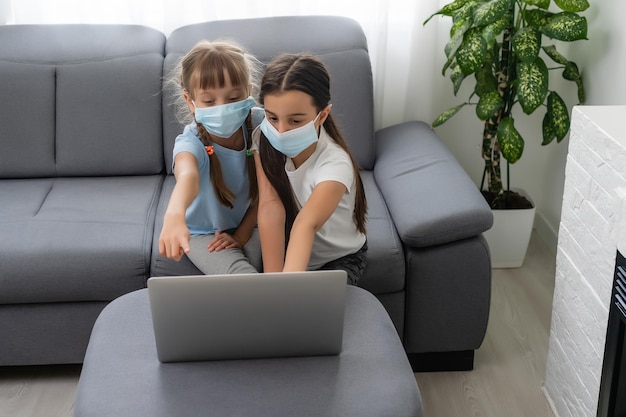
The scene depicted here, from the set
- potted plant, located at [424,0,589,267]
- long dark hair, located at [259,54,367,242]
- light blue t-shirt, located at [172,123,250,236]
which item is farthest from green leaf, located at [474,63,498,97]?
light blue t-shirt, located at [172,123,250,236]

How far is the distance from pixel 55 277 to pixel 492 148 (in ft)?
4.99

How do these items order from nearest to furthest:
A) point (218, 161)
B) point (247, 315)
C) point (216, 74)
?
point (247, 315)
point (216, 74)
point (218, 161)

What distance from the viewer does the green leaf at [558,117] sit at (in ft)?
8.79

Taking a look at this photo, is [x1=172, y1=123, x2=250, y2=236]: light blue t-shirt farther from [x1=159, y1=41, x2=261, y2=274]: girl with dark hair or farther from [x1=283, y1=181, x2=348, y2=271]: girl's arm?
[x1=283, y1=181, x2=348, y2=271]: girl's arm

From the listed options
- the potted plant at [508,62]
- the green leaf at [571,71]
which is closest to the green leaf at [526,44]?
the potted plant at [508,62]

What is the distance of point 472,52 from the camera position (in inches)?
100.0

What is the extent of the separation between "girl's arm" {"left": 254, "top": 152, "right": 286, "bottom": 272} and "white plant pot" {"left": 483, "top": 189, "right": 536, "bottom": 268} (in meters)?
1.10

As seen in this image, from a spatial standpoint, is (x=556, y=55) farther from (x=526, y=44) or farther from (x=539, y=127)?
(x=539, y=127)

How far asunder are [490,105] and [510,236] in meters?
0.50

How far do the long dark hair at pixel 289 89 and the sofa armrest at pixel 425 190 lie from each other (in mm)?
211

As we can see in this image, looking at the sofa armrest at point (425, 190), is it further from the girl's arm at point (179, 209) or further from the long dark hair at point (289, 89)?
the girl's arm at point (179, 209)

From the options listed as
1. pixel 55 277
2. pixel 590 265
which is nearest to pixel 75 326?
pixel 55 277

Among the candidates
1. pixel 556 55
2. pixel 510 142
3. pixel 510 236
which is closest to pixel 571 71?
pixel 556 55

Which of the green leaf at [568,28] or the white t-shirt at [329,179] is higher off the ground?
the green leaf at [568,28]
